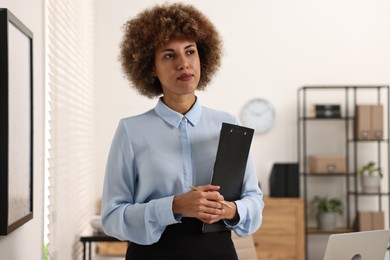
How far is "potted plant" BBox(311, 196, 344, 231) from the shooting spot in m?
6.47

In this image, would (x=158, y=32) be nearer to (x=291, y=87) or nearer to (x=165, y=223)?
(x=165, y=223)

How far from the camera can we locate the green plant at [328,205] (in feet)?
21.3

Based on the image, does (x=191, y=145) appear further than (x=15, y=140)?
No

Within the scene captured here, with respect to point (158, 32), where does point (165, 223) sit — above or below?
below

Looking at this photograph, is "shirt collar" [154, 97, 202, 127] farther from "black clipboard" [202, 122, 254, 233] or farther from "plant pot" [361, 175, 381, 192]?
"plant pot" [361, 175, 381, 192]

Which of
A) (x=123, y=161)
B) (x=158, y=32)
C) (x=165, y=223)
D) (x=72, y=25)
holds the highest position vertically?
(x=72, y=25)

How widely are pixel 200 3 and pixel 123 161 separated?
4.97 metres

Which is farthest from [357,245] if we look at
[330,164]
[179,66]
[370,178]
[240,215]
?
[370,178]

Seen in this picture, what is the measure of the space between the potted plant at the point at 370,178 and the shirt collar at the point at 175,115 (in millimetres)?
4772

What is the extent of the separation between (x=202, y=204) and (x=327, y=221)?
492 centimetres

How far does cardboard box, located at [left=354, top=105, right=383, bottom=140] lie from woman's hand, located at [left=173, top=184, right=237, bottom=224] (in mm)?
4822

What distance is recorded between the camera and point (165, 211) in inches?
70.4

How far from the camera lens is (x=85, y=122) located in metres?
5.77

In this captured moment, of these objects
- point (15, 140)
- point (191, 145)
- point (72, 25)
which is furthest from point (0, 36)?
point (72, 25)
